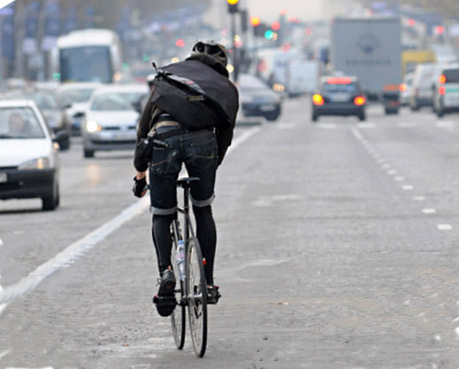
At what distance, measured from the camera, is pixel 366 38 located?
207 ft

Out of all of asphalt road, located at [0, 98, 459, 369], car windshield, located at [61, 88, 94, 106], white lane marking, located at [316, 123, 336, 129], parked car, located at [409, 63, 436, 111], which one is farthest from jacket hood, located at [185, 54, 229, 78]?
parked car, located at [409, 63, 436, 111]

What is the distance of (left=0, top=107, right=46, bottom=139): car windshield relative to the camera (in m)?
19.2

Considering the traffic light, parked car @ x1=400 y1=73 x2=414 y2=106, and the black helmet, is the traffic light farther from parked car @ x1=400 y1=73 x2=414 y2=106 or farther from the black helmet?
the black helmet

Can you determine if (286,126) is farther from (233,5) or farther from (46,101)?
(46,101)

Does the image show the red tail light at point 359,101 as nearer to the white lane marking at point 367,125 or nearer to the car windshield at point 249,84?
the white lane marking at point 367,125

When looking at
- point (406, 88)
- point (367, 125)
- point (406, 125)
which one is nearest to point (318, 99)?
point (367, 125)

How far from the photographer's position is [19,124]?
762 inches

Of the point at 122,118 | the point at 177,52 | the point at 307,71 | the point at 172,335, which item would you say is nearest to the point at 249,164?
the point at 122,118

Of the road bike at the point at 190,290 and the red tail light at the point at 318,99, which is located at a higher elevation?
the road bike at the point at 190,290

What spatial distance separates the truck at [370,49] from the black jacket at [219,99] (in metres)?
54.2

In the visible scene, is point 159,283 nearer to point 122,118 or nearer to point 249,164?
point 249,164

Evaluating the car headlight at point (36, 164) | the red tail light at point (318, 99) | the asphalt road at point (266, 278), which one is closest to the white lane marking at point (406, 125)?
the red tail light at point (318, 99)

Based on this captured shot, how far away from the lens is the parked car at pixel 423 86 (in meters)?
58.4

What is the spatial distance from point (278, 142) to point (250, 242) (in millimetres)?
24247
